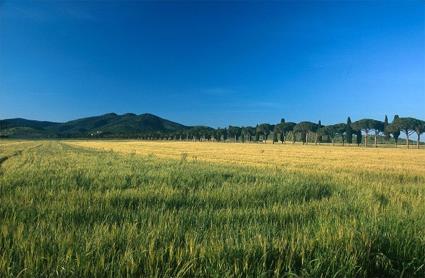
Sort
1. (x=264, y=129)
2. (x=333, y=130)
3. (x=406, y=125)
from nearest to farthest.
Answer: (x=406, y=125), (x=333, y=130), (x=264, y=129)

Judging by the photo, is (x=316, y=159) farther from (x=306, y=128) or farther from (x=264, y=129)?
(x=264, y=129)

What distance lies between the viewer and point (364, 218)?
21.5 feet

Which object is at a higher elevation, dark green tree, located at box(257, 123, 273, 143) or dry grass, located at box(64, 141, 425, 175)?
dark green tree, located at box(257, 123, 273, 143)

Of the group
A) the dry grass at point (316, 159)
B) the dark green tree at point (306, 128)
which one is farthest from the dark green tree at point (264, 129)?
the dry grass at point (316, 159)

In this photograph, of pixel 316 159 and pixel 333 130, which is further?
pixel 333 130

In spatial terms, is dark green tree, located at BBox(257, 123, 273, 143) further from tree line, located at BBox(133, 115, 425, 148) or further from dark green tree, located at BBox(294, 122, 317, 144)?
dark green tree, located at BBox(294, 122, 317, 144)

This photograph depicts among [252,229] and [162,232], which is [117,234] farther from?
[252,229]

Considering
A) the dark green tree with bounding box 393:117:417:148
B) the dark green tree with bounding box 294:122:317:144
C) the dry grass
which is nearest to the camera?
the dry grass

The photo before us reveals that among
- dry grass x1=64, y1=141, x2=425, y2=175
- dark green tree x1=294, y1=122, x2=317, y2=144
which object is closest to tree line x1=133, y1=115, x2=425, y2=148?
dark green tree x1=294, y1=122, x2=317, y2=144

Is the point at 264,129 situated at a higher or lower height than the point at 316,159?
higher

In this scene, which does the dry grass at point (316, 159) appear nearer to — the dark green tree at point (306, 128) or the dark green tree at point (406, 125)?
the dark green tree at point (406, 125)

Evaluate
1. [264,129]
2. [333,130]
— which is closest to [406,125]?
[333,130]

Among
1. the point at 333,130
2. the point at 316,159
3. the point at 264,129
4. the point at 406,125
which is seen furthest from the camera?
the point at 264,129

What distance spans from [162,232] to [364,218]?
11.7 ft
